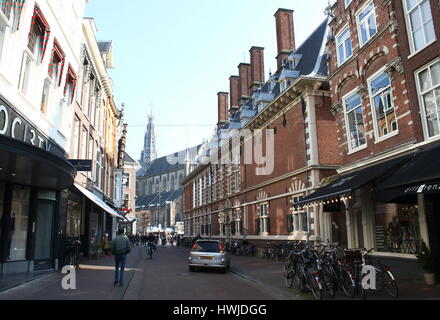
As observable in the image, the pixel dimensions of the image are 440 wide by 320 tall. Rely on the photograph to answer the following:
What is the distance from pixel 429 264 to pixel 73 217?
53.6 ft

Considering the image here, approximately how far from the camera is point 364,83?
14.2 meters

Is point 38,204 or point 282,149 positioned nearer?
point 38,204

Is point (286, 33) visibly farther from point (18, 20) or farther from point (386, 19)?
point (18, 20)

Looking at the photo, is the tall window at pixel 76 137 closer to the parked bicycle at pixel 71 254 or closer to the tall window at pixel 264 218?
the parked bicycle at pixel 71 254

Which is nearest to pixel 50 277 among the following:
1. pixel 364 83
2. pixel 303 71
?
pixel 364 83

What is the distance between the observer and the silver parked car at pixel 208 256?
1548cm

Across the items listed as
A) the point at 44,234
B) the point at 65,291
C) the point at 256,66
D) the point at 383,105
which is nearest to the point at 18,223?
the point at 44,234

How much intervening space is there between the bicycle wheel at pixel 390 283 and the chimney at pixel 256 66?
26351 mm

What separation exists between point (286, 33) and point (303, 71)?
6.10 meters

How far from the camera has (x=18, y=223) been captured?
41.0 feet

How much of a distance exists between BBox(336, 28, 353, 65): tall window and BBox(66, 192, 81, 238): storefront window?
1481 centimetres

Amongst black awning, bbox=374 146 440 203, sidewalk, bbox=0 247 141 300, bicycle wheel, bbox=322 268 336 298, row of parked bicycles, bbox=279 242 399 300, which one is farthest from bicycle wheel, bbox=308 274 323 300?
sidewalk, bbox=0 247 141 300
